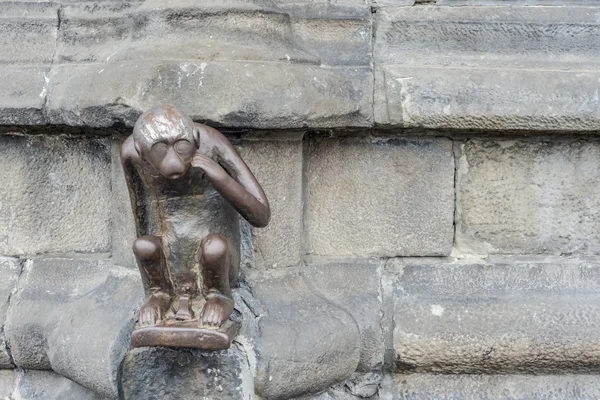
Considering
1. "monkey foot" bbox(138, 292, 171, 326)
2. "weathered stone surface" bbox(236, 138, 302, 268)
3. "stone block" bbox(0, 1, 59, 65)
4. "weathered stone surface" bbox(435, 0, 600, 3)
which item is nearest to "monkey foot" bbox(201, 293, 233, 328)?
"monkey foot" bbox(138, 292, 171, 326)

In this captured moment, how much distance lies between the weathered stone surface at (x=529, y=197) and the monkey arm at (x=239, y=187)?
0.63 metres

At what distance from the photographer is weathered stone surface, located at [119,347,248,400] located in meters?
1.54

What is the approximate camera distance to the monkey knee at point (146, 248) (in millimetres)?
1458

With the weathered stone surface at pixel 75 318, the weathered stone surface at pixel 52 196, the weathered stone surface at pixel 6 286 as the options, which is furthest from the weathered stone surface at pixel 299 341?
the weathered stone surface at pixel 6 286

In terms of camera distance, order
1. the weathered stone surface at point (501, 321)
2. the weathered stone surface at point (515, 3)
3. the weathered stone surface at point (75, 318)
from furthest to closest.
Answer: the weathered stone surface at point (515, 3)
the weathered stone surface at point (501, 321)
the weathered stone surface at point (75, 318)

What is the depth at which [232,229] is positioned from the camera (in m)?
1.56

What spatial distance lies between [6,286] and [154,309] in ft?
2.08

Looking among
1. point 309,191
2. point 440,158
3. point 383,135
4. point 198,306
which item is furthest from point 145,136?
point 440,158

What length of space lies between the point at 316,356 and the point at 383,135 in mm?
609

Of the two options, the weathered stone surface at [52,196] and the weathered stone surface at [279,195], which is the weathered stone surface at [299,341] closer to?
the weathered stone surface at [279,195]

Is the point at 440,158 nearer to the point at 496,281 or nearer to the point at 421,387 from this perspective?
the point at 496,281

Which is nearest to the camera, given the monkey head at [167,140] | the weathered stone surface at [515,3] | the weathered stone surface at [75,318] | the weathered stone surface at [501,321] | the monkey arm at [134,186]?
the monkey head at [167,140]

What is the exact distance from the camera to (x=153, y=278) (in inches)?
59.1

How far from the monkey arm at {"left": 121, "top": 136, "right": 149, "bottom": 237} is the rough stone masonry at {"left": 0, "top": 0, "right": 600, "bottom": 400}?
0.12m
